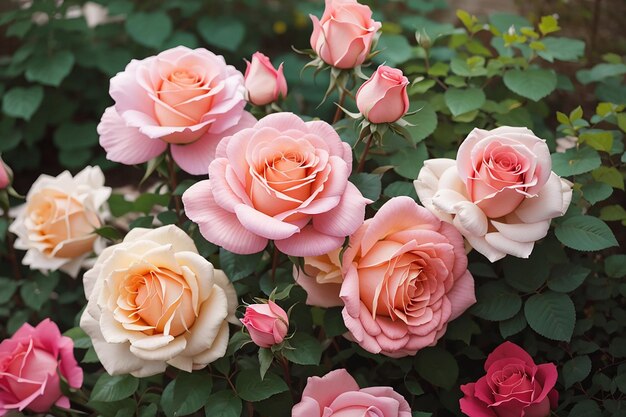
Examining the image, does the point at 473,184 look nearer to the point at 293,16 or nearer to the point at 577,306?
the point at 577,306

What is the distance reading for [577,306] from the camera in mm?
918

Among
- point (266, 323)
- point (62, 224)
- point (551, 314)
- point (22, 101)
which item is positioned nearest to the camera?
point (266, 323)

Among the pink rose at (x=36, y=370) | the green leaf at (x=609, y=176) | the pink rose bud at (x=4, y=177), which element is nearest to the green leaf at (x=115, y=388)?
the pink rose at (x=36, y=370)

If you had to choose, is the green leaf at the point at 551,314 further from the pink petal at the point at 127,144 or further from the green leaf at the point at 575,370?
the pink petal at the point at 127,144

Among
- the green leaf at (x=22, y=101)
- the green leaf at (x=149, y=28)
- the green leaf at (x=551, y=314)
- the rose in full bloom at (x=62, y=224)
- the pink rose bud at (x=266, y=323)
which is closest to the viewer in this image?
the pink rose bud at (x=266, y=323)

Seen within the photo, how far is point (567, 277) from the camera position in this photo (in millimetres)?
845

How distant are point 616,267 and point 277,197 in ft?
1.54

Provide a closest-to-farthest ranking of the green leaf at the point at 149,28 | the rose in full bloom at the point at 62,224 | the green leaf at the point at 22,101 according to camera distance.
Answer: the rose in full bloom at the point at 62,224 → the green leaf at the point at 22,101 → the green leaf at the point at 149,28

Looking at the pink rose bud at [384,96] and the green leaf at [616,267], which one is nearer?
the pink rose bud at [384,96]

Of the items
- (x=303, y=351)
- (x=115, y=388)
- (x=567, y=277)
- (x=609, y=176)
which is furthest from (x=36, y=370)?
(x=609, y=176)

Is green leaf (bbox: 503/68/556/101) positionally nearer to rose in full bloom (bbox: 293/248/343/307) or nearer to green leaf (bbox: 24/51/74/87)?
rose in full bloom (bbox: 293/248/343/307)

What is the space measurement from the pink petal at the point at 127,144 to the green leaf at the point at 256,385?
29 cm

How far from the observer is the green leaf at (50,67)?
1.47m

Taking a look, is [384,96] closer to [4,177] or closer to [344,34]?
[344,34]
